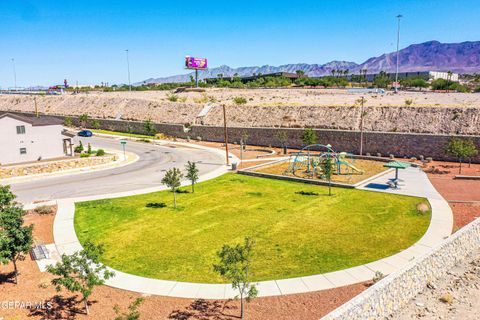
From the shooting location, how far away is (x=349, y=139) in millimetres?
47219

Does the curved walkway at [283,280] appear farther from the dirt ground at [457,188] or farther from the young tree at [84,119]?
the young tree at [84,119]

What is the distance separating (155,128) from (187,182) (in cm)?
3529

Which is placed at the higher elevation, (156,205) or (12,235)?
(12,235)

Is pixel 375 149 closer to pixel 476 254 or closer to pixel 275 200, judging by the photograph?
pixel 275 200

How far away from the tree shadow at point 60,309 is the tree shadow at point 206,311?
3631mm

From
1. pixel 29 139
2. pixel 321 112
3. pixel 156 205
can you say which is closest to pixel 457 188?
pixel 156 205

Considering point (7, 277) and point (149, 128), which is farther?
point (149, 128)

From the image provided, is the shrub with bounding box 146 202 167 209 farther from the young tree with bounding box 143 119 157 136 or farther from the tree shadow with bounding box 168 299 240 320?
the young tree with bounding box 143 119 157 136

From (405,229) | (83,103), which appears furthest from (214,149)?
(83,103)

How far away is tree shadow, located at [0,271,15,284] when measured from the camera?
15.6 m

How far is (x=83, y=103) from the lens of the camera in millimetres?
94312

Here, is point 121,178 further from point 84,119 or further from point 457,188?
point 84,119

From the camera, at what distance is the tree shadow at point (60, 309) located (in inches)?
511

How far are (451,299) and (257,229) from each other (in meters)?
10.3
